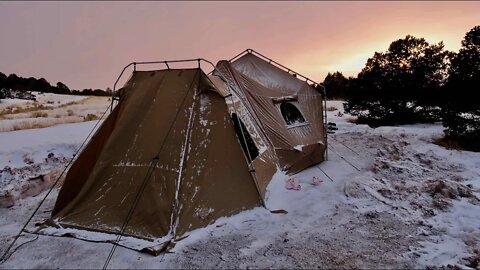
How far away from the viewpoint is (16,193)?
7.48 meters

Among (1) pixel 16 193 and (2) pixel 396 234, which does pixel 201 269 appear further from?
(1) pixel 16 193

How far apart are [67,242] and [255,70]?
6583 mm

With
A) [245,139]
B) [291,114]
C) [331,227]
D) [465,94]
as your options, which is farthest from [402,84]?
[331,227]

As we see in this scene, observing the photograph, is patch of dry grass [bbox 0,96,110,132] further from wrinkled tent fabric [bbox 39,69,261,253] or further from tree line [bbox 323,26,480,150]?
tree line [bbox 323,26,480,150]

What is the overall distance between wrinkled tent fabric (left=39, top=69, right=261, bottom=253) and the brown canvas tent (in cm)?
2

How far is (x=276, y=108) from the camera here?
9.30m

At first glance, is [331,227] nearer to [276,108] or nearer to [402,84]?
[276,108]

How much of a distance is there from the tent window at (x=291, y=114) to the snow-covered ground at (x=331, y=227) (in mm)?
1503

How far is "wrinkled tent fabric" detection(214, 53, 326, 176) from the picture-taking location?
8328 millimetres

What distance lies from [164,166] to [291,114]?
195 inches

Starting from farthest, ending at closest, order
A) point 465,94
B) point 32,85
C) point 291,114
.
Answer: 1. point 32,85
2. point 465,94
3. point 291,114

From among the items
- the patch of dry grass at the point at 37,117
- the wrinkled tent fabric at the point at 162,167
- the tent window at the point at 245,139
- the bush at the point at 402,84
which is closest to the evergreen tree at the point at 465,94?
the bush at the point at 402,84

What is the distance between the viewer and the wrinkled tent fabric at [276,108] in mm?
8328

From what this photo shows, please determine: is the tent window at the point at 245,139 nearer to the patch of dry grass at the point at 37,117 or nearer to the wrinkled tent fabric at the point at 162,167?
the wrinkled tent fabric at the point at 162,167
